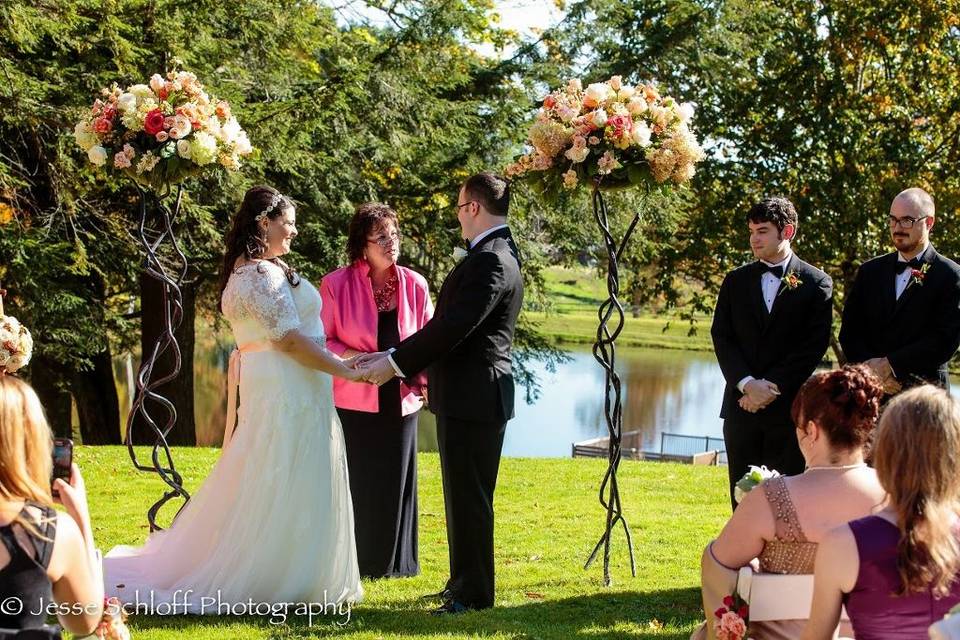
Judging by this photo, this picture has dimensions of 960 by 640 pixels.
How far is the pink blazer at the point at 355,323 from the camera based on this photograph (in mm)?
6871

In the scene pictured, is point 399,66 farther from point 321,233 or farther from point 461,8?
point 321,233

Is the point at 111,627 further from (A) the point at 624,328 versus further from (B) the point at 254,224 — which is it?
(A) the point at 624,328

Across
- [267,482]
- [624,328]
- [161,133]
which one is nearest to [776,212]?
[267,482]

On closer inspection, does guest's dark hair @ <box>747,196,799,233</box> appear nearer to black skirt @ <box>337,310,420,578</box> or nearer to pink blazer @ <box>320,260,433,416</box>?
pink blazer @ <box>320,260,433,416</box>

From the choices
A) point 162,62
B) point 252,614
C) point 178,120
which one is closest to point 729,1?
point 162,62

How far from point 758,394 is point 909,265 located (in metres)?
1.14

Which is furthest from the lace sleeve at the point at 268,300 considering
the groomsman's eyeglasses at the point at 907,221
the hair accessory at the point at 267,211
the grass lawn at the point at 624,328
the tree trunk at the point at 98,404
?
the grass lawn at the point at 624,328

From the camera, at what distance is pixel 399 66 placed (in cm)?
1451

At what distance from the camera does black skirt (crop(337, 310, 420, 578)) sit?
22.2ft

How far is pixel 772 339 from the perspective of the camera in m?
6.23

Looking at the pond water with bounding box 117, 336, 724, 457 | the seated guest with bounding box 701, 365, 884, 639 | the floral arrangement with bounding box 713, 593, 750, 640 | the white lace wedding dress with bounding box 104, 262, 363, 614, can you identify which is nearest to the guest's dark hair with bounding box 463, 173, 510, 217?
the white lace wedding dress with bounding box 104, 262, 363, 614

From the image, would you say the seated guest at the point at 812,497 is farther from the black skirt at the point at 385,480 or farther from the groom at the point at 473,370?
the black skirt at the point at 385,480

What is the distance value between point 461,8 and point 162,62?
427cm

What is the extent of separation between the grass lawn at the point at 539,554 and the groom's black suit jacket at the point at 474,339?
111 centimetres
